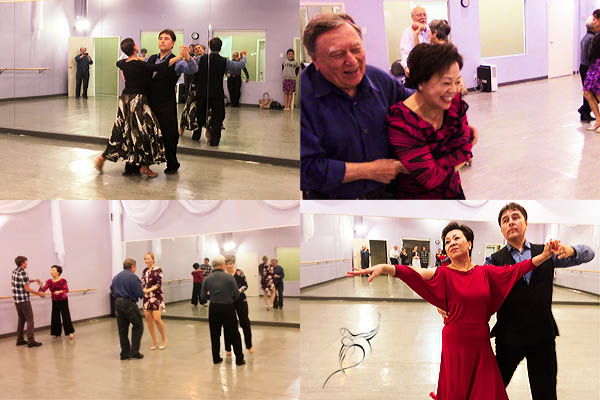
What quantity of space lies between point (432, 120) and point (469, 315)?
1.07 metres

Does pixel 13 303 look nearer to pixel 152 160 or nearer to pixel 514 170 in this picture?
pixel 152 160

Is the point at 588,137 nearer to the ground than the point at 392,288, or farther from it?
farther from it

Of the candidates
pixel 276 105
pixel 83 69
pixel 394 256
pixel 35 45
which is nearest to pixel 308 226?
pixel 394 256

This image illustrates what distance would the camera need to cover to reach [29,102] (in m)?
7.69

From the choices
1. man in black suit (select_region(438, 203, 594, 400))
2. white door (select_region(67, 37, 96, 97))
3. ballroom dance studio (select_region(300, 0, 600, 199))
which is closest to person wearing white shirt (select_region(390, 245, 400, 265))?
man in black suit (select_region(438, 203, 594, 400))

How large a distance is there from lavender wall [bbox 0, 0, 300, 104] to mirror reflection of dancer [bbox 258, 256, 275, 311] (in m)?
1.71

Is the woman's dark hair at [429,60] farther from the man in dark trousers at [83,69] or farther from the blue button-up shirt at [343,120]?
the man in dark trousers at [83,69]

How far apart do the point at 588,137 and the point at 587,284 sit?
3.77 ft

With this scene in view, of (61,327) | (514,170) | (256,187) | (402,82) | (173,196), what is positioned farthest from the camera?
(256,187)

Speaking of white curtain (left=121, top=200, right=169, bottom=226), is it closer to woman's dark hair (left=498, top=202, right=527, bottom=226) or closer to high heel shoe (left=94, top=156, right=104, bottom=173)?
high heel shoe (left=94, top=156, right=104, bottom=173)

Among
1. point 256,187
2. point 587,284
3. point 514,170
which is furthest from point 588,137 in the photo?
point 256,187

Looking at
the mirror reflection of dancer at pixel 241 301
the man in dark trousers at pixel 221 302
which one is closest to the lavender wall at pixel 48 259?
the man in dark trousers at pixel 221 302

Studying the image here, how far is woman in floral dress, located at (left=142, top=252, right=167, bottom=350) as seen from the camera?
16.5 ft

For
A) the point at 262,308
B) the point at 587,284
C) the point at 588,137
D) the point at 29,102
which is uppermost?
the point at 29,102
